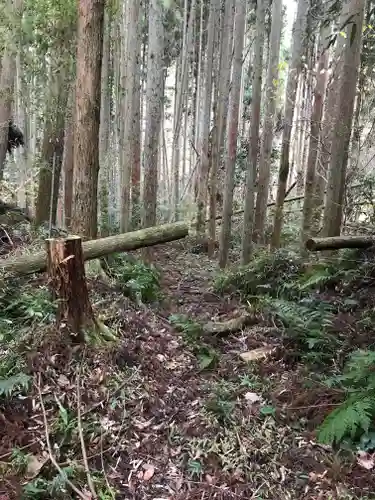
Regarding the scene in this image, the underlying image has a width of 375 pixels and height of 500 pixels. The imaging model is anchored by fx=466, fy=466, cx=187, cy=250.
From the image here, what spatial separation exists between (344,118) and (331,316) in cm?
255

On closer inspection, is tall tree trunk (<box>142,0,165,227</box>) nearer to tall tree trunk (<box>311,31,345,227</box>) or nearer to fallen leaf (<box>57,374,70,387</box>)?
tall tree trunk (<box>311,31,345,227</box>)

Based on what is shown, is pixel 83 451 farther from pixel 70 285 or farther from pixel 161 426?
pixel 70 285

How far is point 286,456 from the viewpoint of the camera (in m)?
3.35

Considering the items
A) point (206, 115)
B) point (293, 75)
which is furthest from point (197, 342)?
point (206, 115)

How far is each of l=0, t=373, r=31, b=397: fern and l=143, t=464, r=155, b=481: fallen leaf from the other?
102cm

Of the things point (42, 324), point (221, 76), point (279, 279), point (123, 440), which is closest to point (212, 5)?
point (221, 76)

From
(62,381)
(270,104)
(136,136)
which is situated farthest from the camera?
(136,136)

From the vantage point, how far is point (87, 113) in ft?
17.8

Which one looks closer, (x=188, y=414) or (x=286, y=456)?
(x=286, y=456)

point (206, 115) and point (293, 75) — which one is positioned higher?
point (293, 75)

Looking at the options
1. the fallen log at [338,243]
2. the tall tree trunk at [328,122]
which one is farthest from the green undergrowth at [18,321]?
the tall tree trunk at [328,122]

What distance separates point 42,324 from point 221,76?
7459 millimetres

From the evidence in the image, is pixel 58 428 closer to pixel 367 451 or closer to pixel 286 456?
pixel 286 456

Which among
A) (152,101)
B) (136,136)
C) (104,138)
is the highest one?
(152,101)
